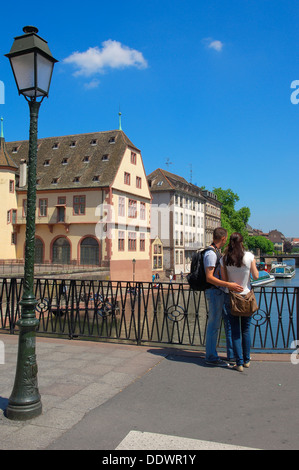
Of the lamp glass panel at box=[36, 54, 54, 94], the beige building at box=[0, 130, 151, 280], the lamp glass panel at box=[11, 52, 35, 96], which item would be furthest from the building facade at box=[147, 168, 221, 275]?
the lamp glass panel at box=[11, 52, 35, 96]

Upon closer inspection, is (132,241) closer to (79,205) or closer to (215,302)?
(79,205)

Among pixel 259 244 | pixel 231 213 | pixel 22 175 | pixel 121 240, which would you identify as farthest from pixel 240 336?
pixel 259 244

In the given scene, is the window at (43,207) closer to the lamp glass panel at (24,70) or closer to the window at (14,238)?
the window at (14,238)

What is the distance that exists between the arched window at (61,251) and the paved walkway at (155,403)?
38243 mm

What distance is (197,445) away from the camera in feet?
11.9

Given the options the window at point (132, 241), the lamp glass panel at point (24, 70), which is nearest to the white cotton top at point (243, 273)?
the lamp glass panel at point (24, 70)

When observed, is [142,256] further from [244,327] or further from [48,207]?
[244,327]

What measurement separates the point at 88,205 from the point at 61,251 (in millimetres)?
5871

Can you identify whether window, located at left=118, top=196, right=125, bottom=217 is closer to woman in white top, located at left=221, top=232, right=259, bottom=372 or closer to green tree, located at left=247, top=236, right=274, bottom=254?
woman in white top, located at left=221, top=232, right=259, bottom=372

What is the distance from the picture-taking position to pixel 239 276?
602 centimetres

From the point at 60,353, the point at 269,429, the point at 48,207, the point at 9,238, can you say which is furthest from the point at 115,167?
the point at 269,429

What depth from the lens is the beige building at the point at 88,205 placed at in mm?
43344

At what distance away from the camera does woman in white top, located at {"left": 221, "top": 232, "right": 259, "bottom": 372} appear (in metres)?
5.98
